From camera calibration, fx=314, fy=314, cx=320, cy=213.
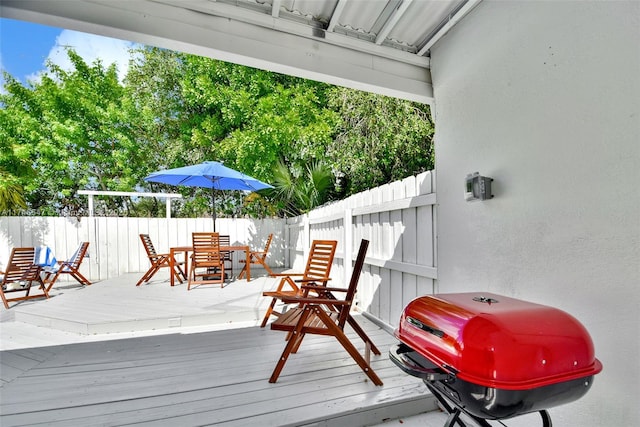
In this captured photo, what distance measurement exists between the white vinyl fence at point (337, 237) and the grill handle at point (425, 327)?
47.6 inches

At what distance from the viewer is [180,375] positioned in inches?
95.8

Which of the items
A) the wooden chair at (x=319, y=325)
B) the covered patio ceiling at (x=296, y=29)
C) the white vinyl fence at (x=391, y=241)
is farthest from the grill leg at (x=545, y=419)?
the covered patio ceiling at (x=296, y=29)

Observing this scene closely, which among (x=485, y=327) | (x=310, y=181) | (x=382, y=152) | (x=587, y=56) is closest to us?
(x=485, y=327)

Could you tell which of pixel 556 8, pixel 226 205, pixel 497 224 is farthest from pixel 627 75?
pixel 226 205

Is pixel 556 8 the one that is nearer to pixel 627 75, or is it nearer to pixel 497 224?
pixel 627 75

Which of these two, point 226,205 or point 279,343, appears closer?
point 279,343

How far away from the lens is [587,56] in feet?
4.94

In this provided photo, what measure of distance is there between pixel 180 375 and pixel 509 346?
2339 mm

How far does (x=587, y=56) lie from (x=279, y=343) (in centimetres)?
308

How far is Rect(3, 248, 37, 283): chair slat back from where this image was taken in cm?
457

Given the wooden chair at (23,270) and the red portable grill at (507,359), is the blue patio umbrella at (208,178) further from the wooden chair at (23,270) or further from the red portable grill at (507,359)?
the red portable grill at (507,359)

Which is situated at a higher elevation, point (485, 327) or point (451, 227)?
point (451, 227)

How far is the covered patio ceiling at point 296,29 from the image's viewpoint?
1947 mm

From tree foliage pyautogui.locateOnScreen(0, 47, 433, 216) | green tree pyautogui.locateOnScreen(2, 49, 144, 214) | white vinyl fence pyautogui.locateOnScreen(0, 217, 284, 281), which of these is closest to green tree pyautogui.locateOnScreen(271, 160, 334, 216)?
tree foliage pyautogui.locateOnScreen(0, 47, 433, 216)
